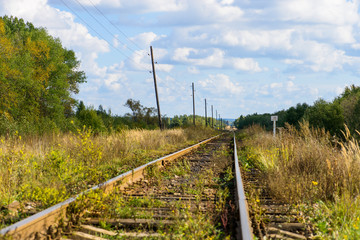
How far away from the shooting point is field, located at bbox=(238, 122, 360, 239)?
194 inches

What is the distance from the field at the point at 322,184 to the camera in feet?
16.1

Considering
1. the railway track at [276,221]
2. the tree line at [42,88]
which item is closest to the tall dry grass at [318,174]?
the railway track at [276,221]

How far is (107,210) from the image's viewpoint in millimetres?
5500

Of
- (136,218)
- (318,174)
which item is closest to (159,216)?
(136,218)

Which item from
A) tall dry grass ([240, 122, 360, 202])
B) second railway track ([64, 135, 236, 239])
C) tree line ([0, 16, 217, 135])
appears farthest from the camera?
tree line ([0, 16, 217, 135])

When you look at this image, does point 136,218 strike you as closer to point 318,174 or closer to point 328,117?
point 318,174

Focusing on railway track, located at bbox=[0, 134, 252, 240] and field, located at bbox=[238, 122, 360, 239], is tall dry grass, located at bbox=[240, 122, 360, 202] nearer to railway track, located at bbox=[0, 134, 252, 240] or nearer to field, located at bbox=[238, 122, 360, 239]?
field, located at bbox=[238, 122, 360, 239]

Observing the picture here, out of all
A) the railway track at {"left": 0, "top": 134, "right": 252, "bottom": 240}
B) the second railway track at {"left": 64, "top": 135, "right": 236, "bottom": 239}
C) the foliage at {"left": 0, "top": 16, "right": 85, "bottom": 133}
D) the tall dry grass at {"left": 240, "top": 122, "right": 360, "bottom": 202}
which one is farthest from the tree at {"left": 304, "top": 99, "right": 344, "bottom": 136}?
the railway track at {"left": 0, "top": 134, "right": 252, "bottom": 240}

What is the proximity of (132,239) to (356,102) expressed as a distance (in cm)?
5115

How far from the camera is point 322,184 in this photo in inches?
262

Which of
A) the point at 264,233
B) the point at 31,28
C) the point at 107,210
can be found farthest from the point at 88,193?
the point at 31,28

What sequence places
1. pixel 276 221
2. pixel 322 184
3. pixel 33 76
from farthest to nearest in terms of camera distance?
pixel 33 76
pixel 322 184
pixel 276 221

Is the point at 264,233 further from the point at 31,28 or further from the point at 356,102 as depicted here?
the point at 31,28

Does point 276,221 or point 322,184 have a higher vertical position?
point 322,184
